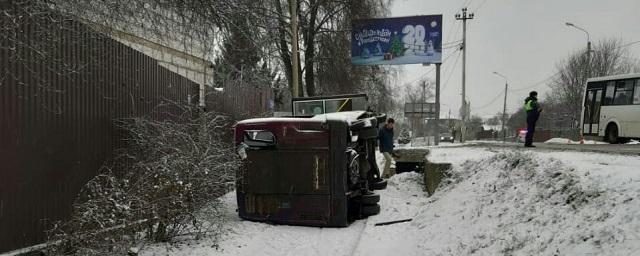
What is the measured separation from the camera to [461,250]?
622 centimetres

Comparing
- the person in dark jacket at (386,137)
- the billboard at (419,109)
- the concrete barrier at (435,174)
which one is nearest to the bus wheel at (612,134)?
the person in dark jacket at (386,137)

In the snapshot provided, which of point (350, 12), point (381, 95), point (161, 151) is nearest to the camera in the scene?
point (161, 151)

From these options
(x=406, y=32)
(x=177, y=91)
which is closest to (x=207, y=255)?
Result: (x=177, y=91)

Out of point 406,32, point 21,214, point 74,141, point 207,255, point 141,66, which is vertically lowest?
point 207,255

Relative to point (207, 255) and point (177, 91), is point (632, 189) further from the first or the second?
point (177, 91)

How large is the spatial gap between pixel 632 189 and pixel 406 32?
21.0m

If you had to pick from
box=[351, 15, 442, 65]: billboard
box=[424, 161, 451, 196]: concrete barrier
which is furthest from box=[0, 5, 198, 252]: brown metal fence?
box=[351, 15, 442, 65]: billboard

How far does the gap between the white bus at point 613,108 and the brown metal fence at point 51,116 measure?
59.9 feet

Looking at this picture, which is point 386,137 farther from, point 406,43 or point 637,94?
point 406,43

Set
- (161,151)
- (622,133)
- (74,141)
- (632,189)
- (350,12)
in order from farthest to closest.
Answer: (350,12) → (622,133) → (161,151) → (74,141) → (632,189)

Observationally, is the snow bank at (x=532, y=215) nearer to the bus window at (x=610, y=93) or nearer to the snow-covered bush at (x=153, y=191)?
the snow-covered bush at (x=153, y=191)

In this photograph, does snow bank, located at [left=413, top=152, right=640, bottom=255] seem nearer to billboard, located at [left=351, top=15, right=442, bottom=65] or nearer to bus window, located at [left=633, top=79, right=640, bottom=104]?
bus window, located at [left=633, top=79, right=640, bottom=104]

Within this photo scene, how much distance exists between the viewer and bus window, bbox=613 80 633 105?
1988cm

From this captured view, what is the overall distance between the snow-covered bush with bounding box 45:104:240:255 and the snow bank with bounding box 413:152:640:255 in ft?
9.58
